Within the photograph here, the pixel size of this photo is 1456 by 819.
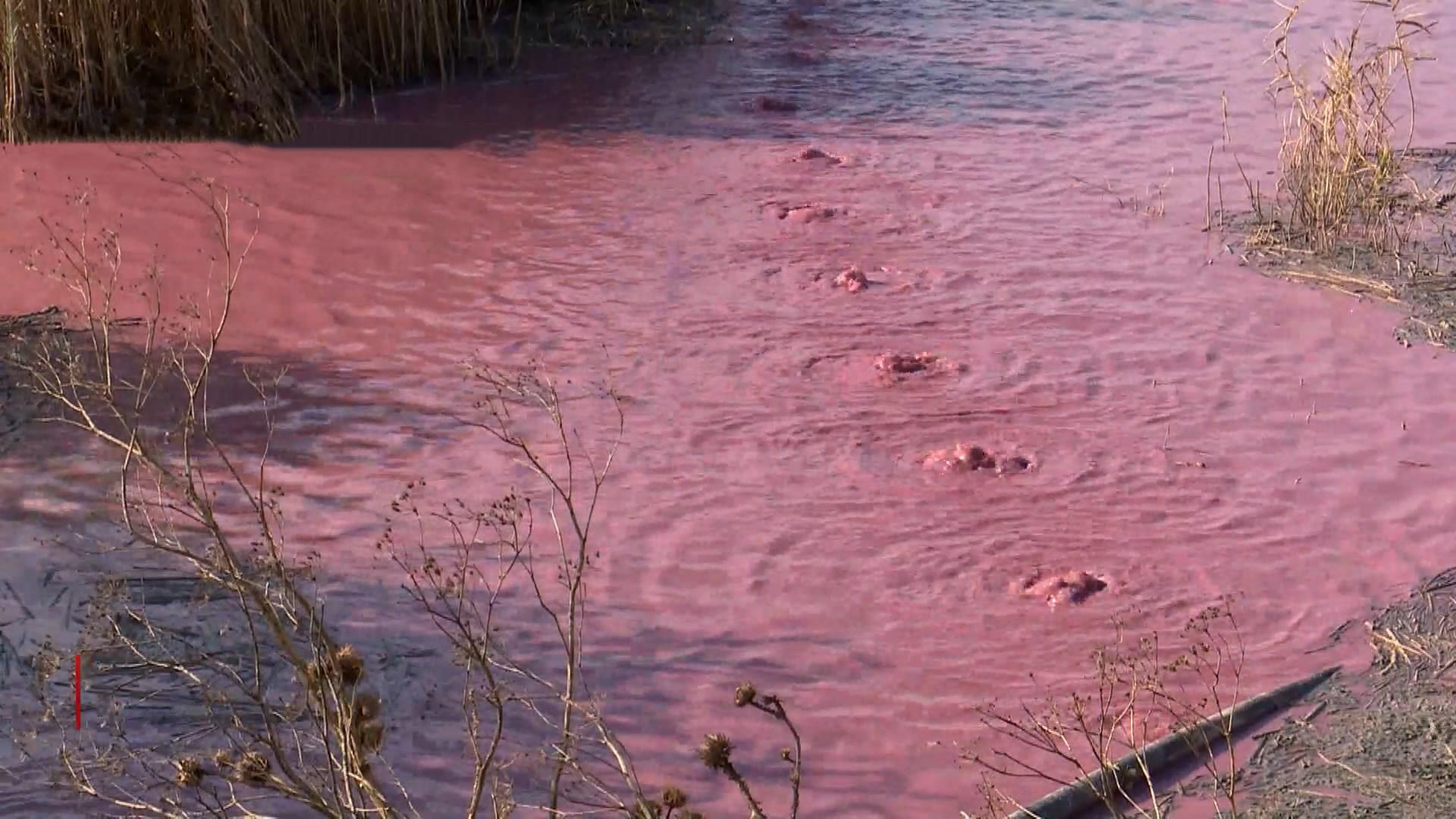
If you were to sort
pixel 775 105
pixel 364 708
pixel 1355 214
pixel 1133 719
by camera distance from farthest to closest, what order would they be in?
pixel 775 105, pixel 1355 214, pixel 1133 719, pixel 364 708

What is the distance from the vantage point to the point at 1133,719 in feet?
10.7

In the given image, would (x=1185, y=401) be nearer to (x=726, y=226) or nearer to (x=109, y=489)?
(x=726, y=226)

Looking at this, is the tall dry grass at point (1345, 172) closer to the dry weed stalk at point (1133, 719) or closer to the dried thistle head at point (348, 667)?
the dry weed stalk at point (1133, 719)

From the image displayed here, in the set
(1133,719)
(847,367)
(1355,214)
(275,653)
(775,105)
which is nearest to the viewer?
(1133,719)

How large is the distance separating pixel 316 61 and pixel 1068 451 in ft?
16.4

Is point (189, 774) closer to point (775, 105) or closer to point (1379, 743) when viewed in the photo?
point (1379, 743)

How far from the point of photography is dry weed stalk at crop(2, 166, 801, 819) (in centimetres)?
258

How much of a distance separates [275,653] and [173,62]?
4892 millimetres

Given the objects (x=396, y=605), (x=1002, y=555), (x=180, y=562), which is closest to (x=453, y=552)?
(x=396, y=605)

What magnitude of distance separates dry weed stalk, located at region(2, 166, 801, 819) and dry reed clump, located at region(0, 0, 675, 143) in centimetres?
286

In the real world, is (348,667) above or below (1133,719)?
above

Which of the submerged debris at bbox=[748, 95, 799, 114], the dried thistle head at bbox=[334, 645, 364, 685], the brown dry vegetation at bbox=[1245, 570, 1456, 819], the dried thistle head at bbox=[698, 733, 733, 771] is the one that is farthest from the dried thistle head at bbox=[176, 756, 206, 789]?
the submerged debris at bbox=[748, 95, 799, 114]

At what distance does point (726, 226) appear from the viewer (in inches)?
273

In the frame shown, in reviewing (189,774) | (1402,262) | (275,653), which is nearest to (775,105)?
(1402,262)
